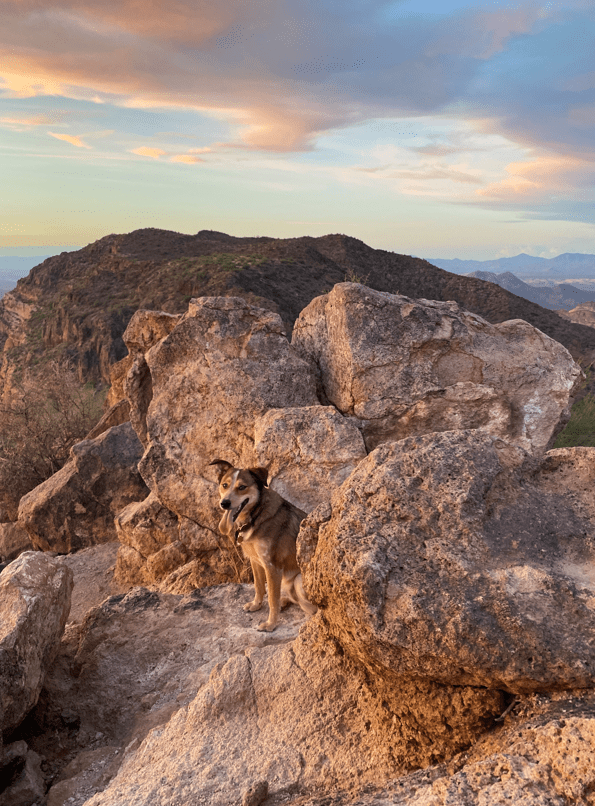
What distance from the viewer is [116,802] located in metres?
3.31

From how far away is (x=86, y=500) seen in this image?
34.8 feet

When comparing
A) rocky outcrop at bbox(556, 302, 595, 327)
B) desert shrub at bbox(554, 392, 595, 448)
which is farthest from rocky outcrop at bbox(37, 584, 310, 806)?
rocky outcrop at bbox(556, 302, 595, 327)

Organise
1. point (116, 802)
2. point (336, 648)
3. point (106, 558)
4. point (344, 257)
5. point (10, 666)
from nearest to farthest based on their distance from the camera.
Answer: point (116, 802) < point (336, 648) < point (10, 666) < point (106, 558) < point (344, 257)

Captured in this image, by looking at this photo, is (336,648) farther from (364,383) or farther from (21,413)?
(21,413)

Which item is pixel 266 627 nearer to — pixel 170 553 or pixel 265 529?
pixel 265 529

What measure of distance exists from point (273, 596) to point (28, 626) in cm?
220

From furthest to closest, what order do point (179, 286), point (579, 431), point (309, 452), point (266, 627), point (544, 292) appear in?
point (544, 292), point (179, 286), point (579, 431), point (309, 452), point (266, 627)

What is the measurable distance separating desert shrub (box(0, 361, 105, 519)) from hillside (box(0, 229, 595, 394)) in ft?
68.1

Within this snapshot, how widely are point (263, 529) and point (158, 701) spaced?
1748 millimetres

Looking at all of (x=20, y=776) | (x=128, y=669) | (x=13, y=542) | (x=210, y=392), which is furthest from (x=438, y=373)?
(x=13, y=542)

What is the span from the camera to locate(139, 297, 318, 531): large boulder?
780cm

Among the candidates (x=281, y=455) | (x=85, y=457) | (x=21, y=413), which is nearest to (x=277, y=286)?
(x=21, y=413)

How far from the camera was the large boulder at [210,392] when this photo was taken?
780cm

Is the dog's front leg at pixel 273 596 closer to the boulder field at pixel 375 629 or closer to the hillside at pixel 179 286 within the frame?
the boulder field at pixel 375 629
